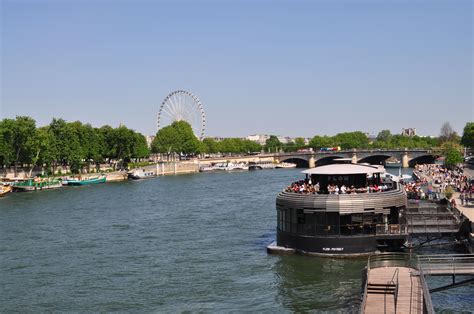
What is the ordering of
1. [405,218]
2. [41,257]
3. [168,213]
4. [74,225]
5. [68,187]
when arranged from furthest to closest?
[68,187]
[168,213]
[74,225]
[41,257]
[405,218]

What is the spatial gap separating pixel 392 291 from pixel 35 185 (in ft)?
322

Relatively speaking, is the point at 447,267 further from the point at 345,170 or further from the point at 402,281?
the point at 345,170

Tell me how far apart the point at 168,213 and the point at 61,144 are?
2913 inches

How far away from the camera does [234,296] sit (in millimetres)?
33312

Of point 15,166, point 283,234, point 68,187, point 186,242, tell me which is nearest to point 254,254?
point 283,234

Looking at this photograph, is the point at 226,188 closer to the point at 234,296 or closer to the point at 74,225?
the point at 74,225

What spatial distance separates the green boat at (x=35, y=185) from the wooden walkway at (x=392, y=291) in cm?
9459

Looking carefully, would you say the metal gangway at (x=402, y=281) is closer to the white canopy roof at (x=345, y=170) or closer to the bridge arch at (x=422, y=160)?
the white canopy roof at (x=345, y=170)

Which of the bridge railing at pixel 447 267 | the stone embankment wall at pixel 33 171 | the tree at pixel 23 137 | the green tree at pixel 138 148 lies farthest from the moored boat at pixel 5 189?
the bridge railing at pixel 447 267

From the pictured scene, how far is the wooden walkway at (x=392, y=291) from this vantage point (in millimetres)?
22703

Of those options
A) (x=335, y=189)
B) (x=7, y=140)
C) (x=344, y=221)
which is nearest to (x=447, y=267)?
(x=344, y=221)

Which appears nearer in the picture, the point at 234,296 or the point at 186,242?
the point at 234,296

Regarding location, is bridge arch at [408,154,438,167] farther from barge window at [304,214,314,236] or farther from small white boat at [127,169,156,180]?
barge window at [304,214,314,236]

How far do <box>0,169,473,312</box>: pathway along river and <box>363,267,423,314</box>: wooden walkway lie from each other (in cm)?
373
